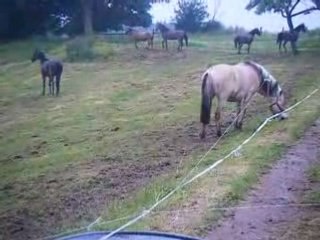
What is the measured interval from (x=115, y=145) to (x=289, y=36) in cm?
457

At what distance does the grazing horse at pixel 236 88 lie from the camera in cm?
368

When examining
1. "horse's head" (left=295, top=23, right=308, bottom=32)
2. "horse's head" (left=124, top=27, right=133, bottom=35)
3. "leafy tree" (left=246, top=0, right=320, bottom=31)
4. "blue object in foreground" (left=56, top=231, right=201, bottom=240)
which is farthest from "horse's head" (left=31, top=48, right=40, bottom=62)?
"horse's head" (left=295, top=23, right=308, bottom=32)

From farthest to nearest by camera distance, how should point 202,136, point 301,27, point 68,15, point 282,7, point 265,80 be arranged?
point 301,27
point 282,7
point 68,15
point 265,80
point 202,136

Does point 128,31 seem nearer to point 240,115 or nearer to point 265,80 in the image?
point 265,80

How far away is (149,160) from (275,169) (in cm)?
80

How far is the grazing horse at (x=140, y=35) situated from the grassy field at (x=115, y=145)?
2.92 ft

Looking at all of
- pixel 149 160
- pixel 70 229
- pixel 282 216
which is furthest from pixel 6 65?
pixel 282 216

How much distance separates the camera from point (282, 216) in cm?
232

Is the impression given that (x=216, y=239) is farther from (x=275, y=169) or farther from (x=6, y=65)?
(x=6, y=65)

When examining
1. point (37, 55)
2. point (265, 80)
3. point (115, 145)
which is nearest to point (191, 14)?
point (37, 55)

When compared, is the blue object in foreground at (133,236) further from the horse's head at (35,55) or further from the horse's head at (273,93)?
the horse's head at (35,55)

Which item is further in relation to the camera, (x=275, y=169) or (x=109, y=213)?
(x=275, y=169)

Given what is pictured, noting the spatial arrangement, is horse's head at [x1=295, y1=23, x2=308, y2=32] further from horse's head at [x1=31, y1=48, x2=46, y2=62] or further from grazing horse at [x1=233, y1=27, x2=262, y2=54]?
horse's head at [x1=31, y1=48, x2=46, y2=62]

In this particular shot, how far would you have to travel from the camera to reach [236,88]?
3904 mm
